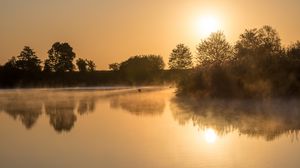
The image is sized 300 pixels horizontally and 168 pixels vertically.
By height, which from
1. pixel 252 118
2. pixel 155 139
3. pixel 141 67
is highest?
pixel 141 67

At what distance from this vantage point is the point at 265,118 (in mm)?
19281

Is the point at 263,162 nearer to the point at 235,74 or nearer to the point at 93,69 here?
the point at 235,74

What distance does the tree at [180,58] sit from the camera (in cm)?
8956

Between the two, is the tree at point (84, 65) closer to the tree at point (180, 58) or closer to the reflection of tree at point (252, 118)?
the tree at point (180, 58)

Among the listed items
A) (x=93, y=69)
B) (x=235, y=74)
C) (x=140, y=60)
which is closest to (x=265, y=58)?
(x=235, y=74)

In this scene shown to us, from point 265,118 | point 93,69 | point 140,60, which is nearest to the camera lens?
point 265,118

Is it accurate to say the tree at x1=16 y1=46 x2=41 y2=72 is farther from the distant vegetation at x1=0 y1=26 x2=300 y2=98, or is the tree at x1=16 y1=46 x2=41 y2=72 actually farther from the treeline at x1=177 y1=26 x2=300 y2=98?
the treeline at x1=177 y1=26 x2=300 y2=98

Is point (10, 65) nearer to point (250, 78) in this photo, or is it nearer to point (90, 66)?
point (90, 66)

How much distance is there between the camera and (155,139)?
1471cm

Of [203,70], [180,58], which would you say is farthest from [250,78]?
[180,58]

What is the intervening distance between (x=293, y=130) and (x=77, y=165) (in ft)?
23.1

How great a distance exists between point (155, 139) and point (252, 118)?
5726 millimetres

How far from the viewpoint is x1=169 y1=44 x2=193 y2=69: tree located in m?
89.6

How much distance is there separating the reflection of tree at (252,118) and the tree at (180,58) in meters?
62.7
